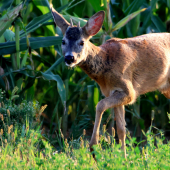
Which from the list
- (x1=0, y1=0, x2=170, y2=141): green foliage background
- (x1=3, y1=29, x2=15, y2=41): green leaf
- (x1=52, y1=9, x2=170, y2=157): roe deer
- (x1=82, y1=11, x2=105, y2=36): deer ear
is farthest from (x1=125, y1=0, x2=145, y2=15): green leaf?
(x1=3, y1=29, x2=15, y2=41): green leaf

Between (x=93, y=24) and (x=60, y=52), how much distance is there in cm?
193

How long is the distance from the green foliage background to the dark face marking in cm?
119

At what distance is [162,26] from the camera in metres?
6.99

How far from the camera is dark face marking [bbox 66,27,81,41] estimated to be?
14.7ft

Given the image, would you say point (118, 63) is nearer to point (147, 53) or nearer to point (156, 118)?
point (147, 53)

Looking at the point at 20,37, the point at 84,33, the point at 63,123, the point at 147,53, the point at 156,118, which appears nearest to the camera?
the point at 84,33

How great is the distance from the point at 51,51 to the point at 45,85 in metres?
0.93

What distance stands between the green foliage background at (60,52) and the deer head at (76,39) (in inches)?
39.6

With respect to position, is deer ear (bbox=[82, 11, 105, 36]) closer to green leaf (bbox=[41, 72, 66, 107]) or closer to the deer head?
the deer head

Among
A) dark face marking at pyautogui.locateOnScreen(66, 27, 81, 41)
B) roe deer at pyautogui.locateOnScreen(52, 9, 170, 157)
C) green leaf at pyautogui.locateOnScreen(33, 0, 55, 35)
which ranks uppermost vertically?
green leaf at pyautogui.locateOnScreen(33, 0, 55, 35)

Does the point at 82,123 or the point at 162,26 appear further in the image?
the point at 162,26

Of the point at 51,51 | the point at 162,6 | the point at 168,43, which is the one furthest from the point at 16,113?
the point at 162,6

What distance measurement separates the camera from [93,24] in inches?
184

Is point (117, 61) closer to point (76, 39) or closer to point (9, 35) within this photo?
point (76, 39)
